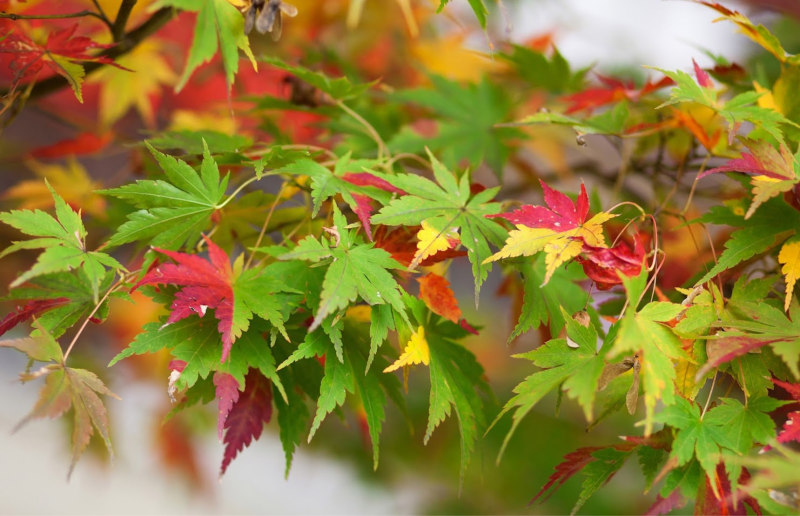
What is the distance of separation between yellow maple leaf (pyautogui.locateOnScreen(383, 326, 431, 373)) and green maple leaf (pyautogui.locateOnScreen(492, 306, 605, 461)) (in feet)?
0.26

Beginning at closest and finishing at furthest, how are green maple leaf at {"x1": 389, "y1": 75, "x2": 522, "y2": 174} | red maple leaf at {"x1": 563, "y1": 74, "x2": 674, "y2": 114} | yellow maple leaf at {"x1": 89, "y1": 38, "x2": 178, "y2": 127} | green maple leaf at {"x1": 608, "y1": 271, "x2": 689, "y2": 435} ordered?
green maple leaf at {"x1": 608, "y1": 271, "x2": 689, "y2": 435}
red maple leaf at {"x1": 563, "y1": 74, "x2": 674, "y2": 114}
green maple leaf at {"x1": 389, "y1": 75, "x2": 522, "y2": 174}
yellow maple leaf at {"x1": 89, "y1": 38, "x2": 178, "y2": 127}

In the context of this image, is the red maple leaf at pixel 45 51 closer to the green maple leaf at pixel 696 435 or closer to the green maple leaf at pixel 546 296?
the green maple leaf at pixel 546 296

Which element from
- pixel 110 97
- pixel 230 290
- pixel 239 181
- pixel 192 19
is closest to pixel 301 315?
pixel 230 290

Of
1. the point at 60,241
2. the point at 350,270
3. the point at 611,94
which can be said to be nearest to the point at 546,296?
the point at 350,270

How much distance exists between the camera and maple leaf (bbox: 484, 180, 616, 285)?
0.46 metres

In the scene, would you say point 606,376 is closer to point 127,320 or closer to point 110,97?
point 110,97

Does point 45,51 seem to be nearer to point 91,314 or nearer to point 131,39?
point 131,39

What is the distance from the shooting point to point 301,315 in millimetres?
520

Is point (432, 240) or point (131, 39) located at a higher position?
point (131, 39)

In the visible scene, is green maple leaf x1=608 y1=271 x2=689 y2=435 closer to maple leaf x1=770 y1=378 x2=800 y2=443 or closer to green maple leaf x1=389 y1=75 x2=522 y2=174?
maple leaf x1=770 y1=378 x2=800 y2=443

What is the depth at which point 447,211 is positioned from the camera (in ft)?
1.65

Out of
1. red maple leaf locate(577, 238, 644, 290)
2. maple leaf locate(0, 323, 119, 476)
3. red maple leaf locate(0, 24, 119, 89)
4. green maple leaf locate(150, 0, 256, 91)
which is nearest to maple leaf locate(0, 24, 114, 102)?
red maple leaf locate(0, 24, 119, 89)

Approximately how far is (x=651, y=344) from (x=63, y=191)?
873mm

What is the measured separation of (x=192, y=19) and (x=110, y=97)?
1.24ft
